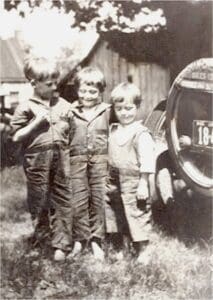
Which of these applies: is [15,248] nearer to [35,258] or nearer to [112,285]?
[35,258]

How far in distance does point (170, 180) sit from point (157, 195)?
8.2 inches

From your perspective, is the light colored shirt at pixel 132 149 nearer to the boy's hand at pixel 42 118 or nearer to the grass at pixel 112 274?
the boy's hand at pixel 42 118

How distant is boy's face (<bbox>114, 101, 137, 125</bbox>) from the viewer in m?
3.58

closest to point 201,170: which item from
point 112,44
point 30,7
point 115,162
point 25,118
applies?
point 115,162

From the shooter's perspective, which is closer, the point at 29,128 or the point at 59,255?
the point at 29,128

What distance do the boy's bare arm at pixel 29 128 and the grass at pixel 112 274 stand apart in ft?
2.68

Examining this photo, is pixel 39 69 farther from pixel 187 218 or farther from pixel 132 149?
pixel 187 218

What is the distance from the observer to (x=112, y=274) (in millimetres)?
3391

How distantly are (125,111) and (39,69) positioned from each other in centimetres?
64

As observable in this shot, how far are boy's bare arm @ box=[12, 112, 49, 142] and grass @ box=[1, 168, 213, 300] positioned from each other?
816mm

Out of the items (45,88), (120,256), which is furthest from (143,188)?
(45,88)

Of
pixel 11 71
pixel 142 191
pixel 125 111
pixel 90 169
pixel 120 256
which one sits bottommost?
pixel 11 71

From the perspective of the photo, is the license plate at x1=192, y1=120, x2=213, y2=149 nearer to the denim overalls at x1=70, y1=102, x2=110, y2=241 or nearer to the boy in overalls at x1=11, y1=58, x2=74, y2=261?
the denim overalls at x1=70, y1=102, x2=110, y2=241

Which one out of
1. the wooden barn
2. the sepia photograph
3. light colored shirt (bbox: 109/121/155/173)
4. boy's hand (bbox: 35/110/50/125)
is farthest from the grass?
the wooden barn
